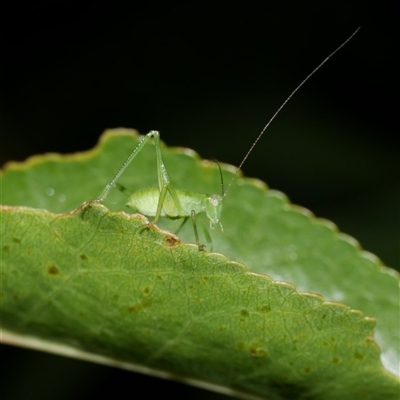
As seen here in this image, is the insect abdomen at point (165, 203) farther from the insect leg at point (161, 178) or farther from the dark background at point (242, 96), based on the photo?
the dark background at point (242, 96)

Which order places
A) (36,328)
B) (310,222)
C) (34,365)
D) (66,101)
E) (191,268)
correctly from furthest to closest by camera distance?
(66,101), (34,365), (310,222), (36,328), (191,268)

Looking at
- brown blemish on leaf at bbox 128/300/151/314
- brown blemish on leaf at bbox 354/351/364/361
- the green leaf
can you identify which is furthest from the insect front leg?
brown blemish on leaf at bbox 354/351/364/361

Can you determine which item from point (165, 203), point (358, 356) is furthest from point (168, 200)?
point (358, 356)

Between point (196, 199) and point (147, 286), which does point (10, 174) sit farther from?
point (147, 286)

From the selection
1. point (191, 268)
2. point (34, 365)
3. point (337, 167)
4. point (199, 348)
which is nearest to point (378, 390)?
point (199, 348)

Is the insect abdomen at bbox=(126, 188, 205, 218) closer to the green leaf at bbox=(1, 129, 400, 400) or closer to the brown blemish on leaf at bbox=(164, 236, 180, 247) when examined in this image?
the green leaf at bbox=(1, 129, 400, 400)

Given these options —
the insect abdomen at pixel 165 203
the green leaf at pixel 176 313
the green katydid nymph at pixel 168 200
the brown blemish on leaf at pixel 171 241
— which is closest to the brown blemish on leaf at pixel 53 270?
the green leaf at pixel 176 313

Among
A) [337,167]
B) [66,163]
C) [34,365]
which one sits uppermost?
[337,167]

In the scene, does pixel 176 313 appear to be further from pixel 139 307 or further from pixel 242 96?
pixel 242 96

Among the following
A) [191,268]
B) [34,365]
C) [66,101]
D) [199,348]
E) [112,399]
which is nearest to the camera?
[191,268]

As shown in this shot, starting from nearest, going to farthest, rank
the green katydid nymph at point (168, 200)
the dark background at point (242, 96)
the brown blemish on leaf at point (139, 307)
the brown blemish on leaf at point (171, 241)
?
1. the brown blemish on leaf at point (171, 241)
2. the brown blemish on leaf at point (139, 307)
3. the green katydid nymph at point (168, 200)
4. the dark background at point (242, 96)
